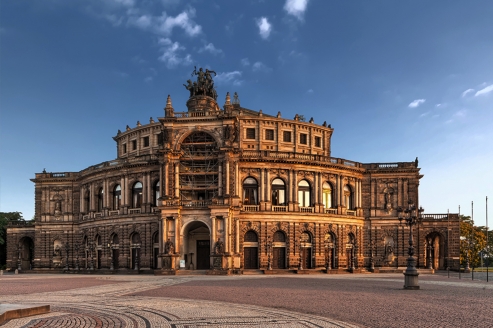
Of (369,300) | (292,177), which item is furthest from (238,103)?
(369,300)

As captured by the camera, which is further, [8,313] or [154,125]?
[154,125]

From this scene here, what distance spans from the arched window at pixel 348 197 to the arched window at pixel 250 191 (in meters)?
13.6

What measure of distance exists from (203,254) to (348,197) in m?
21.9

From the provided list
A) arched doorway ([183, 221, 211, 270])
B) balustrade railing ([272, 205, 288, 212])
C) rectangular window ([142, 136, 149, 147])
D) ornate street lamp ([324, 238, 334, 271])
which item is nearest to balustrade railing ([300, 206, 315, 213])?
balustrade railing ([272, 205, 288, 212])

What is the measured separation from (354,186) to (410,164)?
27.7ft

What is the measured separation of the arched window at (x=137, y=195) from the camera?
69.4 metres

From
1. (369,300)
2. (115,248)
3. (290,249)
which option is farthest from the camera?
(115,248)

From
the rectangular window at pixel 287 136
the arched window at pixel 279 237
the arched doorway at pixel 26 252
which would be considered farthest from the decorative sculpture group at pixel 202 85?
the arched doorway at pixel 26 252

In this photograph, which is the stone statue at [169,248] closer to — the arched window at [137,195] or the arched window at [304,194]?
the arched window at [137,195]

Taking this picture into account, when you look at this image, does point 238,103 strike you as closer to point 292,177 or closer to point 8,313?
point 292,177

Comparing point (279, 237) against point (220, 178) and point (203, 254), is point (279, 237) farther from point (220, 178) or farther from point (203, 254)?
point (220, 178)

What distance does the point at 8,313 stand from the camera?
55.3 feet

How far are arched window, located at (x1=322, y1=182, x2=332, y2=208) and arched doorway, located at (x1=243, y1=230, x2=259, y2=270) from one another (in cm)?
1115

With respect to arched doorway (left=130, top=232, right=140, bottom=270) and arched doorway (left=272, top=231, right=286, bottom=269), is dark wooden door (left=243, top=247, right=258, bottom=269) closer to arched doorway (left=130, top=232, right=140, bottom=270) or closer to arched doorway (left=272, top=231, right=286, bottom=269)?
arched doorway (left=272, top=231, right=286, bottom=269)
